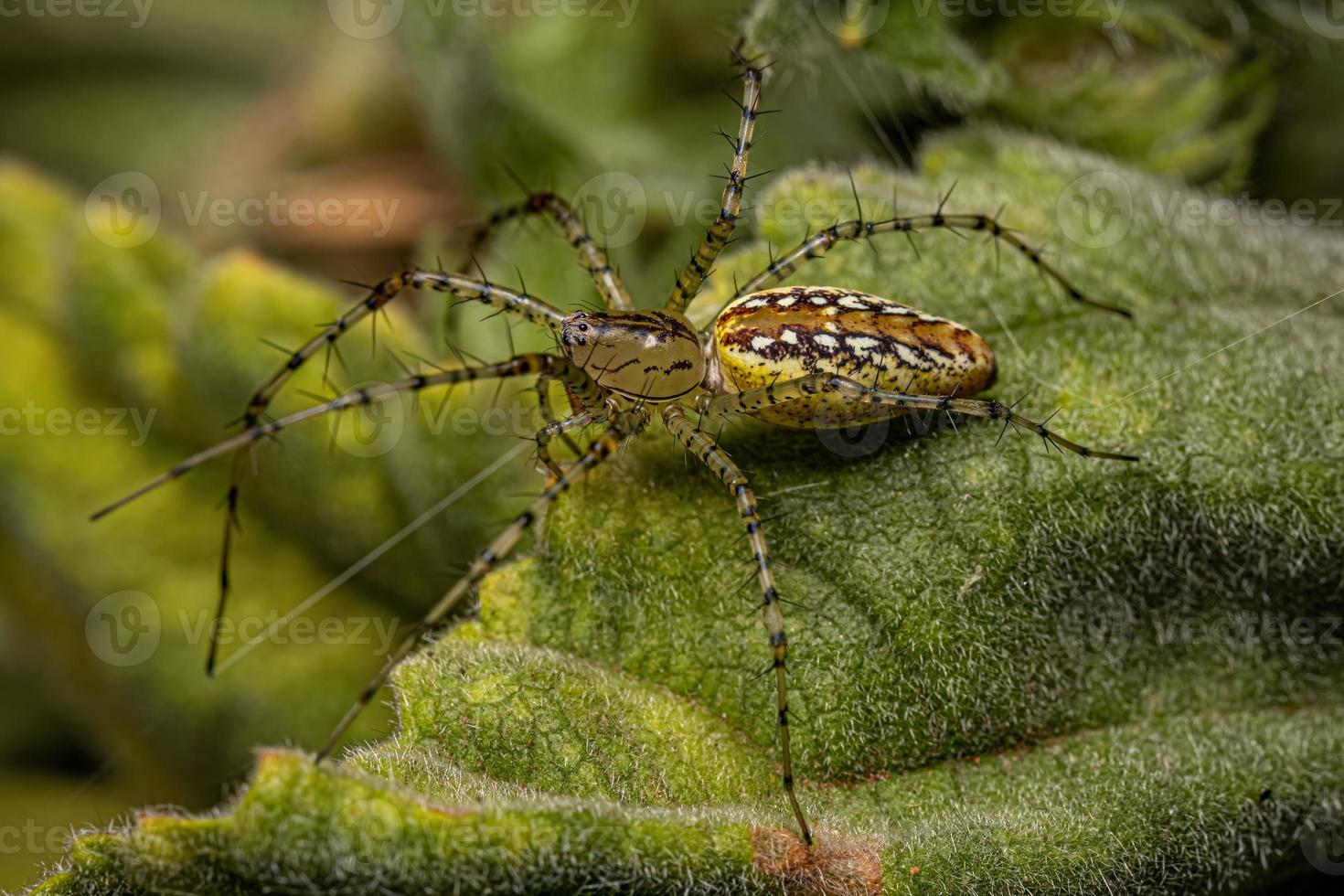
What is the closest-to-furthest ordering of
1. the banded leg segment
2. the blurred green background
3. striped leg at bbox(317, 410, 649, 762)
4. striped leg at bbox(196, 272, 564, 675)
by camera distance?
striped leg at bbox(317, 410, 649, 762), the banded leg segment, striped leg at bbox(196, 272, 564, 675), the blurred green background

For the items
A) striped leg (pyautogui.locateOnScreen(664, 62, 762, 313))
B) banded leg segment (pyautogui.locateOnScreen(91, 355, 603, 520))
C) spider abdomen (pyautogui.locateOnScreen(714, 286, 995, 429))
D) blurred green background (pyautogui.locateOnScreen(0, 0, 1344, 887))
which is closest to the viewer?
banded leg segment (pyautogui.locateOnScreen(91, 355, 603, 520))

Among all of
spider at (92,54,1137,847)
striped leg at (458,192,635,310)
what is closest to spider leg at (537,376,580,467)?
spider at (92,54,1137,847)

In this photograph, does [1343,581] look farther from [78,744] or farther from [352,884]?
[78,744]

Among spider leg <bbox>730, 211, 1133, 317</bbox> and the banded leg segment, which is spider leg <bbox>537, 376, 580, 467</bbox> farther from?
spider leg <bbox>730, 211, 1133, 317</bbox>

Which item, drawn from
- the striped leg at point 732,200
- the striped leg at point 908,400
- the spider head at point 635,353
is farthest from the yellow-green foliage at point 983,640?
the striped leg at point 732,200

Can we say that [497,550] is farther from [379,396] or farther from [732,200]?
[732,200]

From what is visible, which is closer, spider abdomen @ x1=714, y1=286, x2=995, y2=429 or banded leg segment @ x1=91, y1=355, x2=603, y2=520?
banded leg segment @ x1=91, y1=355, x2=603, y2=520
